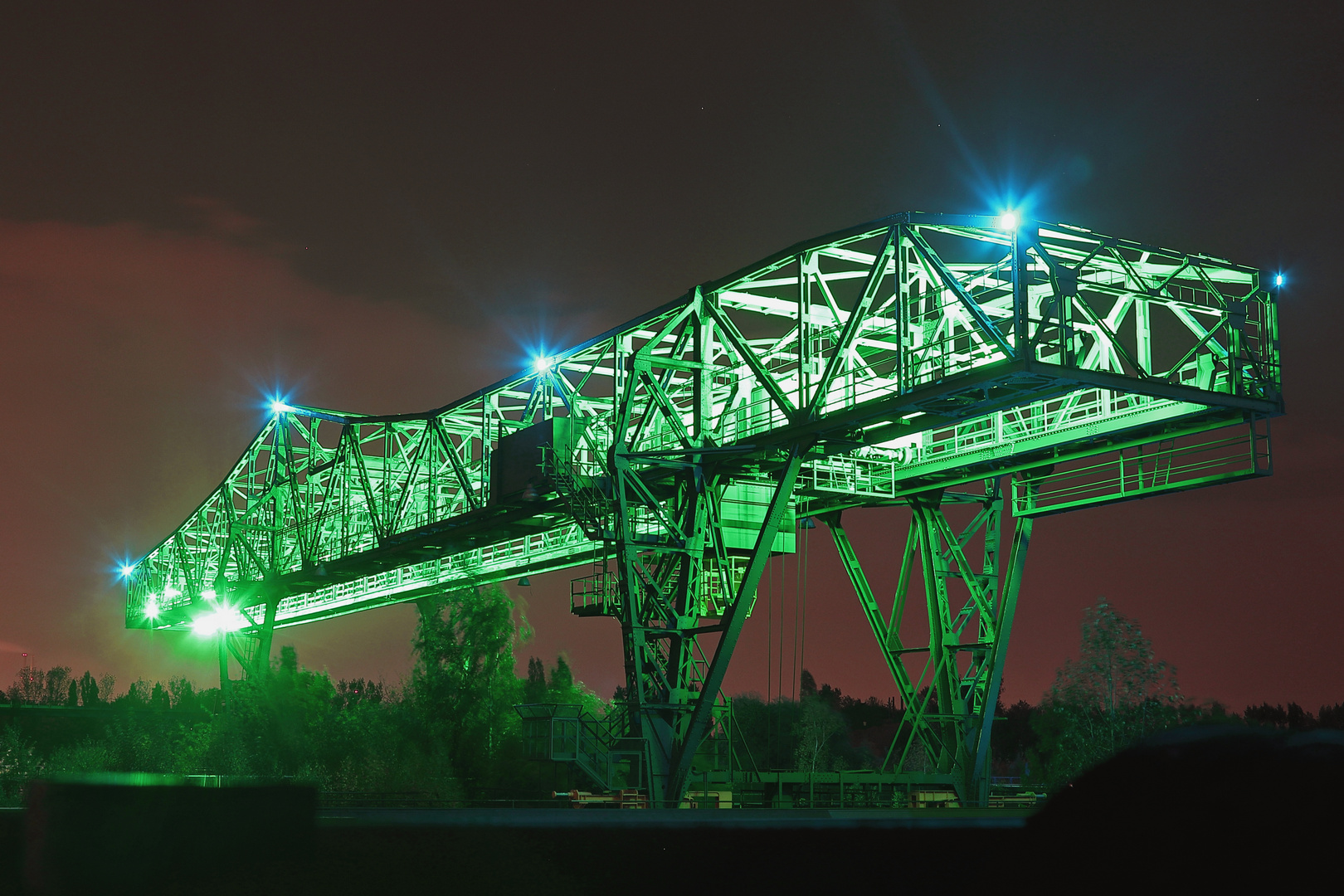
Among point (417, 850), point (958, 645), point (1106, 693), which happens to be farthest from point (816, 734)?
point (417, 850)

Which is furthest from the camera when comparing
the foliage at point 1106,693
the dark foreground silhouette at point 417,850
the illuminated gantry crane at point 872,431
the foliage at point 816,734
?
the foliage at point 816,734

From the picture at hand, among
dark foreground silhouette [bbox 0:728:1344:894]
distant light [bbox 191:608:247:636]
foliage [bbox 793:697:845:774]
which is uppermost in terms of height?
distant light [bbox 191:608:247:636]

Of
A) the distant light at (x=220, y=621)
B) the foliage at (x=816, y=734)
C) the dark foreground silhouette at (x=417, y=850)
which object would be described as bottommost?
the foliage at (x=816, y=734)

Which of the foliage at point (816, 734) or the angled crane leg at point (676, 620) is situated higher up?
the angled crane leg at point (676, 620)

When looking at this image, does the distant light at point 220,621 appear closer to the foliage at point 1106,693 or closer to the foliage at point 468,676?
the foliage at point 468,676

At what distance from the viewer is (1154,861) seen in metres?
2.85

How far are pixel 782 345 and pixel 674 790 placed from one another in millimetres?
12715

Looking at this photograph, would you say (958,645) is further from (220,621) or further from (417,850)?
(220,621)

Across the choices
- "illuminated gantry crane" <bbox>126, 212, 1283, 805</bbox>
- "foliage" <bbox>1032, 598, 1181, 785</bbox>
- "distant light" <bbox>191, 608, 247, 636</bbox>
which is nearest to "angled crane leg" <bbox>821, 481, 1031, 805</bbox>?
"illuminated gantry crane" <bbox>126, 212, 1283, 805</bbox>

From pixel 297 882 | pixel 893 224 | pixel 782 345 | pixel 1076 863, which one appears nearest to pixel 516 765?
pixel 782 345

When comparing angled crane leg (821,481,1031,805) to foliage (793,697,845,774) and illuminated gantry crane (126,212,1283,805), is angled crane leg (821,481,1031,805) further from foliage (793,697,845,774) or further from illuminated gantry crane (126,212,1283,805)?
foliage (793,697,845,774)

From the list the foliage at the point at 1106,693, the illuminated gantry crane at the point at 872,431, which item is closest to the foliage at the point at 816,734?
the foliage at the point at 1106,693

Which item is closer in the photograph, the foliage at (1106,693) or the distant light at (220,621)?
the foliage at (1106,693)

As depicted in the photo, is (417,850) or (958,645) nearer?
(417,850)
